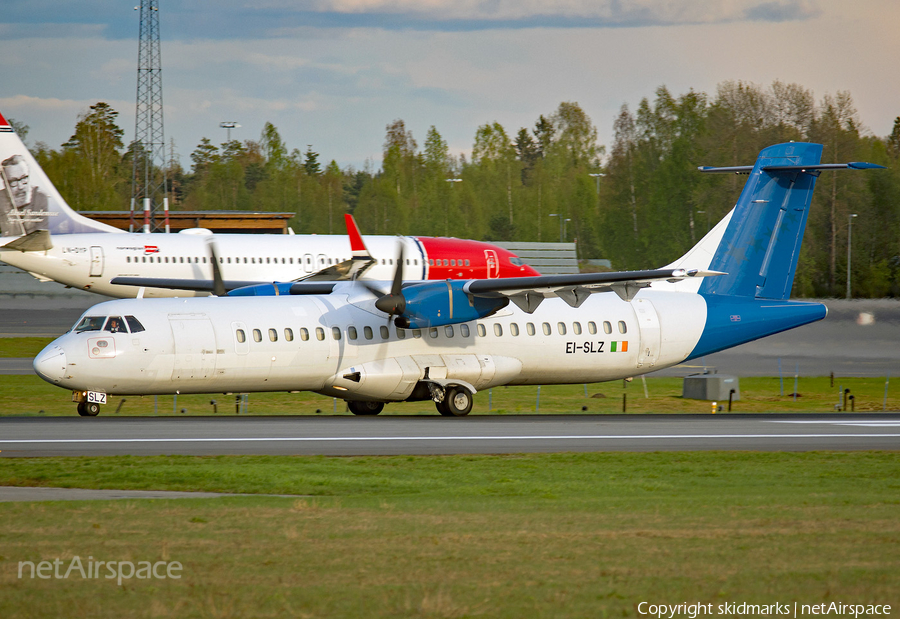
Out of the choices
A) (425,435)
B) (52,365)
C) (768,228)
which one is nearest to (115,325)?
(52,365)

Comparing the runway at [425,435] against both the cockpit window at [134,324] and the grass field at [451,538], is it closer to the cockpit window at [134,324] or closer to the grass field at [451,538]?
the grass field at [451,538]

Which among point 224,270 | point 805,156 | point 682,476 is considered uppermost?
point 805,156

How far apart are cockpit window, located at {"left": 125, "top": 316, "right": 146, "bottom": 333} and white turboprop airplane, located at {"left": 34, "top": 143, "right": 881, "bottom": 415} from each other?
0.10 feet

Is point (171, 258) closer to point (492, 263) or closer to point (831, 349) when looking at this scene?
point (492, 263)

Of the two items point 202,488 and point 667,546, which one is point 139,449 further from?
point 667,546

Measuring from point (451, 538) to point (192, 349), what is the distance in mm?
12727

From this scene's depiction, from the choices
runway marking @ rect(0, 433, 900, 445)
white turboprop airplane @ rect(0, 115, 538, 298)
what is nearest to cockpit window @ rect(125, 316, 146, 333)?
runway marking @ rect(0, 433, 900, 445)

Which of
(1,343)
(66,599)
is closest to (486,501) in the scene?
(66,599)

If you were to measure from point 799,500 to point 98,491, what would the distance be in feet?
27.1

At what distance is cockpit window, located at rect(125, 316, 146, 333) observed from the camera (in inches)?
801

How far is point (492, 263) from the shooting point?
39875 mm

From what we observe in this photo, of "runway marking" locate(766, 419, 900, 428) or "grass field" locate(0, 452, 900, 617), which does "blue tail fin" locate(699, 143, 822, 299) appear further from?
"grass field" locate(0, 452, 900, 617)

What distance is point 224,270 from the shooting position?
36562 millimetres

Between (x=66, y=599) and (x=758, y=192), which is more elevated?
(x=758, y=192)
